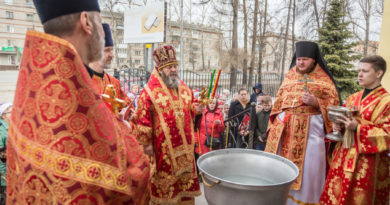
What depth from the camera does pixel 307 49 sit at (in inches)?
140

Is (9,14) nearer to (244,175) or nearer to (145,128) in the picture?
(145,128)

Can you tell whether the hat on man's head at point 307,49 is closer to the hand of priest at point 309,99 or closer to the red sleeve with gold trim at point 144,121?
the hand of priest at point 309,99

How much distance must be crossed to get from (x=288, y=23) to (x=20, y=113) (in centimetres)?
2200

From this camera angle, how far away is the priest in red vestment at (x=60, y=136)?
99 cm

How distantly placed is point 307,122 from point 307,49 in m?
1.04

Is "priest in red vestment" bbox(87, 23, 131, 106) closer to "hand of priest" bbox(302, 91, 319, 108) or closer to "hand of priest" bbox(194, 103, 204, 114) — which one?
"hand of priest" bbox(194, 103, 204, 114)

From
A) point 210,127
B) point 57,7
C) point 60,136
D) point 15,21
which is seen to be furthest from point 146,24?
point 15,21

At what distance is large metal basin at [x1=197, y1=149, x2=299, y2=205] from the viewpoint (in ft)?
5.70

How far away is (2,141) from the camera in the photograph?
3512 millimetres

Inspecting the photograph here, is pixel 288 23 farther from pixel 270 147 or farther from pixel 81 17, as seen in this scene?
pixel 81 17

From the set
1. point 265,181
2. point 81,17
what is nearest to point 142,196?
point 81,17

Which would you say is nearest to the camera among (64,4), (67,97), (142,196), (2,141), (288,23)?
(67,97)

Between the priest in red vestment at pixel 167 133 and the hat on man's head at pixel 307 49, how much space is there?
5.58 ft

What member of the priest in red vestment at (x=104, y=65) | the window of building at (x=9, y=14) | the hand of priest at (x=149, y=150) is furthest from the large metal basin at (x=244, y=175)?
the window of building at (x=9, y=14)
